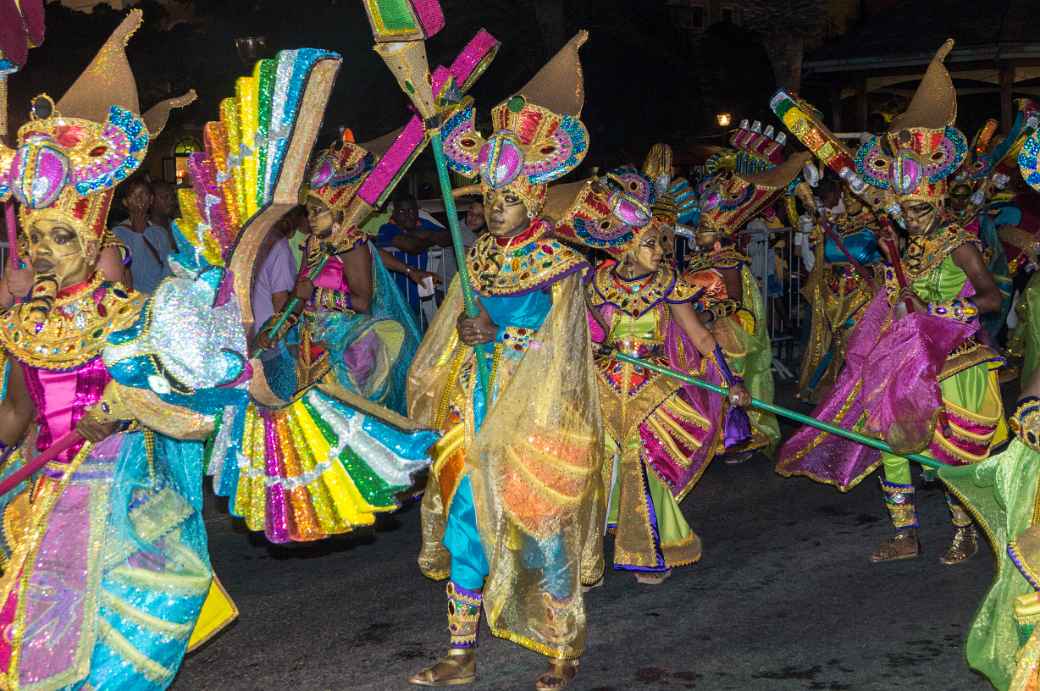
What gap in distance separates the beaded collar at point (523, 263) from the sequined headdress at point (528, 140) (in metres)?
0.14

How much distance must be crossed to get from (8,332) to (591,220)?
293 cm

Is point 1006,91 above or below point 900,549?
above

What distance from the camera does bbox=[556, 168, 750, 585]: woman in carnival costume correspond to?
22.9ft

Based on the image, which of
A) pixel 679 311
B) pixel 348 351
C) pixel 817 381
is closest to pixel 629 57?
pixel 817 381

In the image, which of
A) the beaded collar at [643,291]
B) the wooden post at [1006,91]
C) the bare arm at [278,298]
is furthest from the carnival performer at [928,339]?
the wooden post at [1006,91]

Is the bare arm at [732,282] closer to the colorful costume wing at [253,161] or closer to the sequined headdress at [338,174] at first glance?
the sequined headdress at [338,174]

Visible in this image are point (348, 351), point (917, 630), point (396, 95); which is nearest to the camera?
point (917, 630)

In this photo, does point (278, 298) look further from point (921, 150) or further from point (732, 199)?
point (921, 150)

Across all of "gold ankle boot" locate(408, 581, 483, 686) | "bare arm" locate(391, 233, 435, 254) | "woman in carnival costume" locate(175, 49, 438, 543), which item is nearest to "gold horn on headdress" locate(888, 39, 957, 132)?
"woman in carnival costume" locate(175, 49, 438, 543)

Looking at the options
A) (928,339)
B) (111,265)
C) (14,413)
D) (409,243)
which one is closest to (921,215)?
(928,339)

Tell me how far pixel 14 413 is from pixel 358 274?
3835mm

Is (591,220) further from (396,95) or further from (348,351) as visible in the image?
(396,95)

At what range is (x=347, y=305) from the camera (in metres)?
8.76

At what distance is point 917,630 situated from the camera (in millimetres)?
6434
